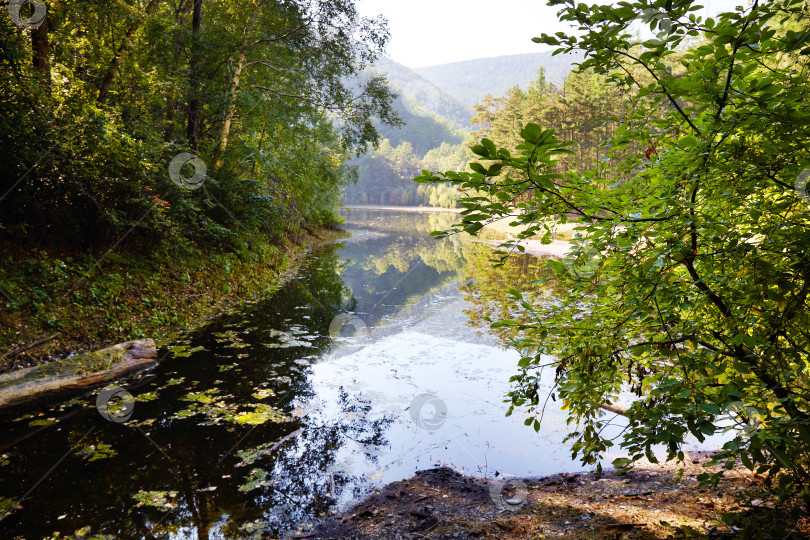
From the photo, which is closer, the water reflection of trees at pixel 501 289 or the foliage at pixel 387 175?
the water reflection of trees at pixel 501 289

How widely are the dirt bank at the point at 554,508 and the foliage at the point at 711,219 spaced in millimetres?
1240

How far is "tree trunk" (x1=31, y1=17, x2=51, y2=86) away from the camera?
769cm

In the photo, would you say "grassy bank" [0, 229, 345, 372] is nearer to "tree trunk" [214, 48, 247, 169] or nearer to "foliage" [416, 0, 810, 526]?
"tree trunk" [214, 48, 247, 169]

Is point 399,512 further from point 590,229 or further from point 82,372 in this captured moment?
point 82,372

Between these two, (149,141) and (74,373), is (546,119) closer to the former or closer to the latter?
(149,141)

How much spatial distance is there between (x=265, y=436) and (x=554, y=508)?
369 centimetres

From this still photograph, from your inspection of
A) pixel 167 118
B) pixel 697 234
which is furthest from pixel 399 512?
pixel 167 118

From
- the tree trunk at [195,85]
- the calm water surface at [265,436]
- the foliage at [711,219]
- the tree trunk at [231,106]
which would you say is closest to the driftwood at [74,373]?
the calm water surface at [265,436]

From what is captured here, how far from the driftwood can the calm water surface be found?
34 cm

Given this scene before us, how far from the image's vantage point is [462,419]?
6109 mm

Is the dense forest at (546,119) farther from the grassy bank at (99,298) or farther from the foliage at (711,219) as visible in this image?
the grassy bank at (99,298)

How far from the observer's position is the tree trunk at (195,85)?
11562 mm

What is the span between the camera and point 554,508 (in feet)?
12.0

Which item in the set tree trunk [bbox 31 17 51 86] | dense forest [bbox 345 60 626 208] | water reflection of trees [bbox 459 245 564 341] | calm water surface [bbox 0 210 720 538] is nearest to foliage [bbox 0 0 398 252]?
tree trunk [bbox 31 17 51 86]
